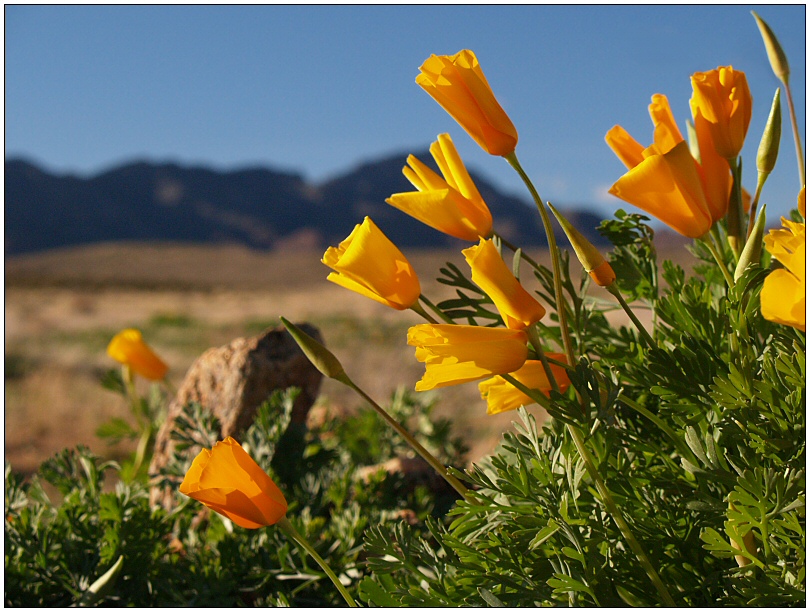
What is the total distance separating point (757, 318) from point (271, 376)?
106 cm

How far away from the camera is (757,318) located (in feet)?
2.92

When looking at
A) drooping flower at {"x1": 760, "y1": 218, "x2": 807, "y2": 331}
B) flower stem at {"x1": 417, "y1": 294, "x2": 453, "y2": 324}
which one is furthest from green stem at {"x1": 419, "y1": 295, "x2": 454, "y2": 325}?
drooping flower at {"x1": 760, "y1": 218, "x2": 807, "y2": 331}

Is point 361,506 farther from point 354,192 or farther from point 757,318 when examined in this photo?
point 354,192

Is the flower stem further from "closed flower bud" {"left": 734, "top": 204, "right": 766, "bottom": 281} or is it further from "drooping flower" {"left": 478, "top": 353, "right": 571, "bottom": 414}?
"closed flower bud" {"left": 734, "top": 204, "right": 766, "bottom": 281}

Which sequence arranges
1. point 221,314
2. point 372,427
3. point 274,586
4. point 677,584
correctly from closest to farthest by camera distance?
point 677,584 → point 274,586 → point 372,427 → point 221,314

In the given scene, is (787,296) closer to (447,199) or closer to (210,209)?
(447,199)

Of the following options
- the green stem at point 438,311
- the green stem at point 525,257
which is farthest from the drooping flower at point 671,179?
the green stem at point 438,311

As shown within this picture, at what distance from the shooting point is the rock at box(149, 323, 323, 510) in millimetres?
1625

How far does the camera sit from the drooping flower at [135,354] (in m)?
1.79

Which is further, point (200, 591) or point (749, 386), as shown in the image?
point (200, 591)

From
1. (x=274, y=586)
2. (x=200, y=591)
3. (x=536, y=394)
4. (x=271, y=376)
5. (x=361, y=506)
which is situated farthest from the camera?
(x=271, y=376)

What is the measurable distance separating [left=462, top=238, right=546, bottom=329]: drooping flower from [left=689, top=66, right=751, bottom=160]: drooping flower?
0.34 meters

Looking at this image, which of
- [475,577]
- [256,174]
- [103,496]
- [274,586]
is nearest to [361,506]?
[274,586]

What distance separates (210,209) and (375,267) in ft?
277
